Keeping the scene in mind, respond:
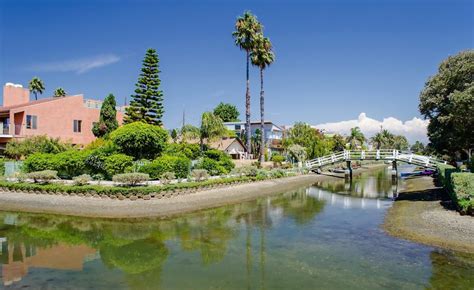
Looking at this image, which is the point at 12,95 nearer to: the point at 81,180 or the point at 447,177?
the point at 81,180

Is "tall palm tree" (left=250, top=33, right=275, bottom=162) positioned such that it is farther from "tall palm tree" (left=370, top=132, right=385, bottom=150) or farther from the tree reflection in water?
"tall palm tree" (left=370, top=132, right=385, bottom=150)

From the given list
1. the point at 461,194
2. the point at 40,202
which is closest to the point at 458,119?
the point at 461,194

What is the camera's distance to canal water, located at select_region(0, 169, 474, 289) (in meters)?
11.6

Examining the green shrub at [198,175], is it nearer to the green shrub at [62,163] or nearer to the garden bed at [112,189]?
the garden bed at [112,189]

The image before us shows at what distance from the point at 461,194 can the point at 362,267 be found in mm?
9371

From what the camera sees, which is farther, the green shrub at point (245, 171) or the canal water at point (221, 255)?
the green shrub at point (245, 171)

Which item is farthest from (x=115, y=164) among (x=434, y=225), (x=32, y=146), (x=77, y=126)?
(x=434, y=225)

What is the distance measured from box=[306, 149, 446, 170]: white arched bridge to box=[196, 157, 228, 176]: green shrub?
781 inches

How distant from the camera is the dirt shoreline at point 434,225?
50.4 feet

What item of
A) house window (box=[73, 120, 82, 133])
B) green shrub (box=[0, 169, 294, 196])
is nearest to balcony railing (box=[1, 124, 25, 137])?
house window (box=[73, 120, 82, 133])

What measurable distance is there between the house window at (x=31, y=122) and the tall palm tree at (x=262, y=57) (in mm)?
27813

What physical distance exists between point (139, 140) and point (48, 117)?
711 inches

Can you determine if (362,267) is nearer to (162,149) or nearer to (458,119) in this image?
(458,119)

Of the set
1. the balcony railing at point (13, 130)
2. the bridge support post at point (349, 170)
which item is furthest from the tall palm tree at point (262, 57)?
the balcony railing at point (13, 130)
